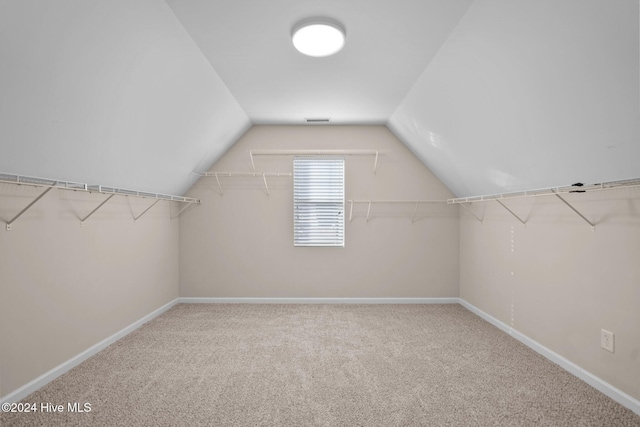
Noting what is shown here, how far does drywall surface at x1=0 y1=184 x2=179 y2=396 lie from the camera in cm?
208

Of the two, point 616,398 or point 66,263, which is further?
point 66,263

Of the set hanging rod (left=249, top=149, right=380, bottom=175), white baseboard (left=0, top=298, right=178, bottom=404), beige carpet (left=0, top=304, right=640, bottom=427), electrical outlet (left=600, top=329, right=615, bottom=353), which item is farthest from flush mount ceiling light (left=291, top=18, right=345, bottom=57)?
white baseboard (left=0, top=298, right=178, bottom=404)

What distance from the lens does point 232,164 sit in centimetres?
446

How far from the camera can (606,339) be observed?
7.23 ft

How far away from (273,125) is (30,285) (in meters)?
3.01

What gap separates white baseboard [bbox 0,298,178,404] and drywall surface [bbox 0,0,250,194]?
1337 millimetres

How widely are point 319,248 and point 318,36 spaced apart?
2.82m

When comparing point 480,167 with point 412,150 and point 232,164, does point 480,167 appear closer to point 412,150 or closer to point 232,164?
point 412,150

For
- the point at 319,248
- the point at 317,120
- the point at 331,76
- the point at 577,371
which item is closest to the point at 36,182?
the point at 331,76

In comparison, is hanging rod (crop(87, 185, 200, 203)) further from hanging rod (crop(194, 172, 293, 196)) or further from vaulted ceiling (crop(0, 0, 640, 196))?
hanging rod (crop(194, 172, 293, 196))

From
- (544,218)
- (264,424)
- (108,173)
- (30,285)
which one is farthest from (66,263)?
(544,218)

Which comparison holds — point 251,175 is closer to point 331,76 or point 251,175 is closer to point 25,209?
point 331,76

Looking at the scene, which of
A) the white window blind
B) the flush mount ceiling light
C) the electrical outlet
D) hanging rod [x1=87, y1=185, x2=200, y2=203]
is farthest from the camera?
the white window blind

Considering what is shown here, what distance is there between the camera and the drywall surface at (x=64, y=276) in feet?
6.84
